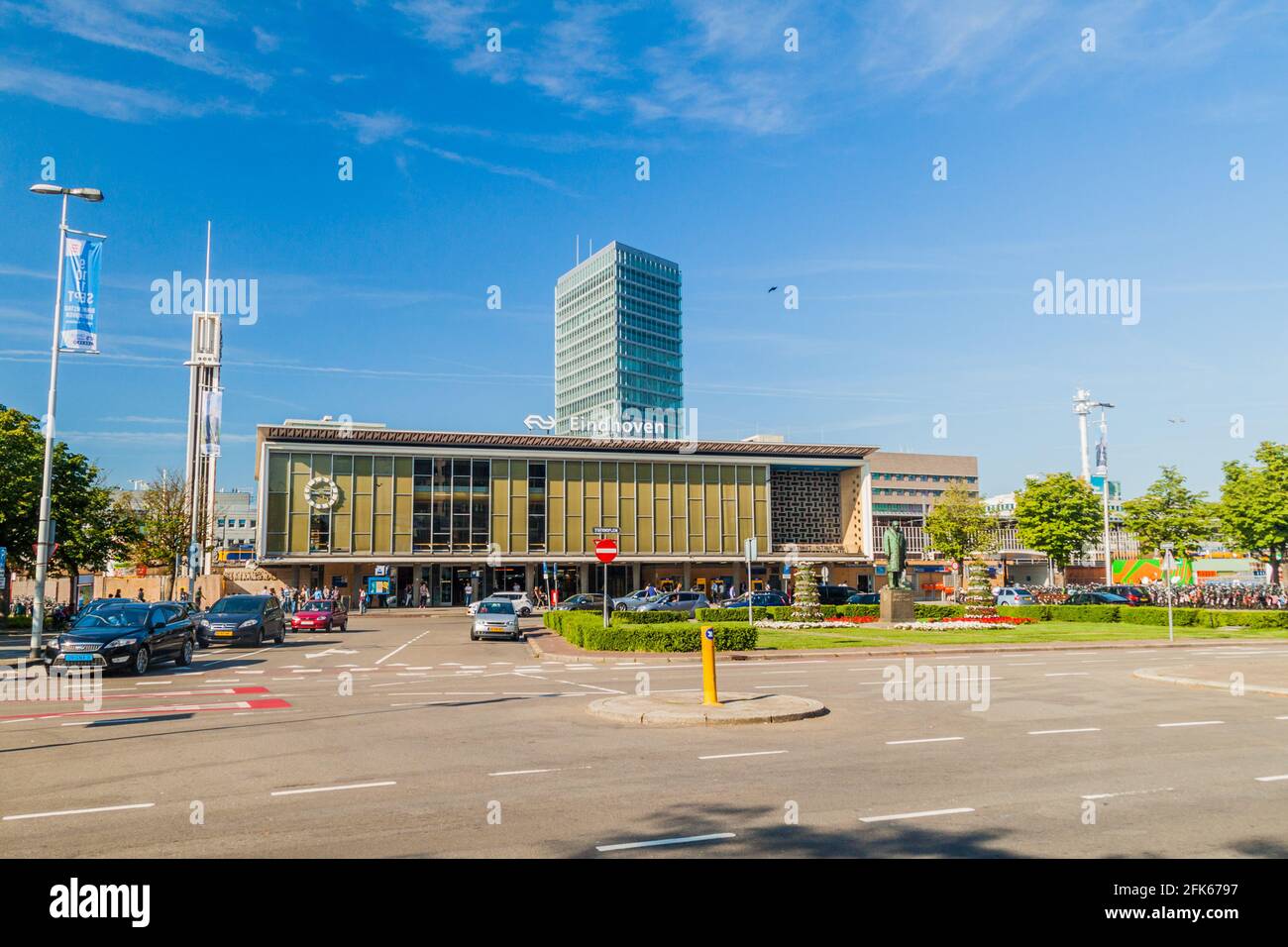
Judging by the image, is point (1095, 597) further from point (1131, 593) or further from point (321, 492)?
point (321, 492)

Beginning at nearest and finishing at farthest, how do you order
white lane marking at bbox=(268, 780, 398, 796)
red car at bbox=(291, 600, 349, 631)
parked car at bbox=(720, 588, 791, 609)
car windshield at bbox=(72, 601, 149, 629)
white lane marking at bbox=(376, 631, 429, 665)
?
white lane marking at bbox=(268, 780, 398, 796)
car windshield at bbox=(72, 601, 149, 629)
white lane marking at bbox=(376, 631, 429, 665)
red car at bbox=(291, 600, 349, 631)
parked car at bbox=(720, 588, 791, 609)

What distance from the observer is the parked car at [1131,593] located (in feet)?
164

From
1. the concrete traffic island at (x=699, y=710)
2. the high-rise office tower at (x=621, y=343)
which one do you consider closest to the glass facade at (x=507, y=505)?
the concrete traffic island at (x=699, y=710)

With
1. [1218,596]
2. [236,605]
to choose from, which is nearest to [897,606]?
[236,605]

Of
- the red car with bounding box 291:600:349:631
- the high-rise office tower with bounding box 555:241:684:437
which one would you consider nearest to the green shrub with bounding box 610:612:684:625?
the red car with bounding box 291:600:349:631

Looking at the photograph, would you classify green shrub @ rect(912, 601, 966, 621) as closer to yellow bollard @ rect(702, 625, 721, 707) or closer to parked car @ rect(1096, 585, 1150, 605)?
parked car @ rect(1096, 585, 1150, 605)

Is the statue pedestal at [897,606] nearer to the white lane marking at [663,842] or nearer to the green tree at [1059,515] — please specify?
the white lane marking at [663,842]

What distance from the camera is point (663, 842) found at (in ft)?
22.6

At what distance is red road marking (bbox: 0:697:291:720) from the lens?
46.9 feet

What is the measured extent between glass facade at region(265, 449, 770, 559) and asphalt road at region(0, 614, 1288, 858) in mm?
47116

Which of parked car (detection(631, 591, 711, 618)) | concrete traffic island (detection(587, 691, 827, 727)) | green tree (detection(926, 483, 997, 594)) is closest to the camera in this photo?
concrete traffic island (detection(587, 691, 827, 727))

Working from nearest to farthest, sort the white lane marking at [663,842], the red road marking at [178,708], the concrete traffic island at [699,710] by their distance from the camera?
the white lane marking at [663,842] < the concrete traffic island at [699,710] < the red road marking at [178,708]

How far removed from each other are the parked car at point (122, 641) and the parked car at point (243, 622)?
23.8ft
